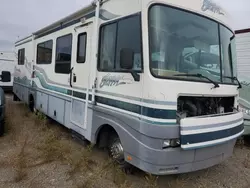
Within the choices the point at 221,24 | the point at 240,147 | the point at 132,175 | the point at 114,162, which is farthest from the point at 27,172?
the point at 240,147

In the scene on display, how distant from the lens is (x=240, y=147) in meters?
5.83

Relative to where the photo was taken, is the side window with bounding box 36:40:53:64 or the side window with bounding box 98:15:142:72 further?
the side window with bounding box 36:40:53:64

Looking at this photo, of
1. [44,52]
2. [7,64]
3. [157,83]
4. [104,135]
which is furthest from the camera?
[7,64]

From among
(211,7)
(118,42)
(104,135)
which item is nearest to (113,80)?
(118,42)

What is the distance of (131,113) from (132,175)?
44.0 inches

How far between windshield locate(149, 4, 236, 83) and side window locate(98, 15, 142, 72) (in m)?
0.24

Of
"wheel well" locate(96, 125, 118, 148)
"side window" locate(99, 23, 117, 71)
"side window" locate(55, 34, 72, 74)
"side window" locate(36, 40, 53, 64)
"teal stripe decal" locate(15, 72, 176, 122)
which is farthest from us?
"side window" locate(36, 40, 53, 64)

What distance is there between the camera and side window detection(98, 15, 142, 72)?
11.0 ft

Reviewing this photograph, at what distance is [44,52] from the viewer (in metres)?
6.89

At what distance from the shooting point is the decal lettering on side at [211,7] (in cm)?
375

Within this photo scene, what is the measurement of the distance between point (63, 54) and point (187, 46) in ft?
10.2

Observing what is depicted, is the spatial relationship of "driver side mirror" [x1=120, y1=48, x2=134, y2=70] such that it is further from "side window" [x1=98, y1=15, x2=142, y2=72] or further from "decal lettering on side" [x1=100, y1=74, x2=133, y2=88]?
"decal lettering on side" [x1=100, y1=74, x2=133, y2=88]

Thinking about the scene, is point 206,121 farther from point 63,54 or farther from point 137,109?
point 63,54

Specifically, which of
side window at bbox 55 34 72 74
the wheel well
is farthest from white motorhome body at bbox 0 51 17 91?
the wheel well
